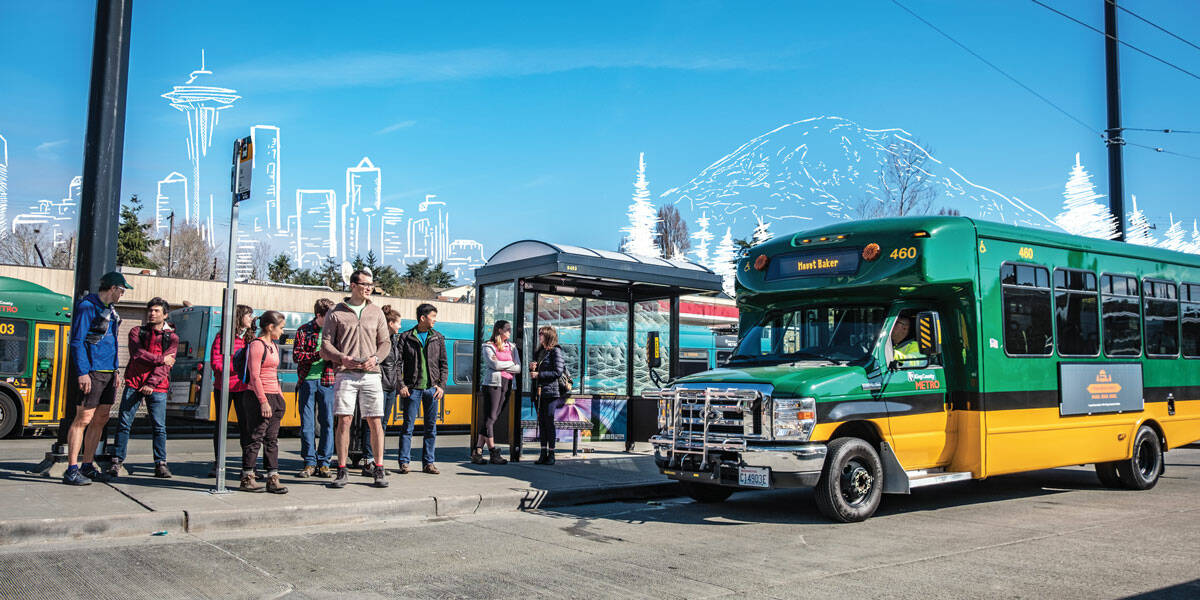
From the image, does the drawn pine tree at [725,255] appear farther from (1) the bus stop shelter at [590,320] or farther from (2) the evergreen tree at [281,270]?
(1) the bus stop shelter at [590,320]

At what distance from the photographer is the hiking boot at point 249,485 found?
9.03m

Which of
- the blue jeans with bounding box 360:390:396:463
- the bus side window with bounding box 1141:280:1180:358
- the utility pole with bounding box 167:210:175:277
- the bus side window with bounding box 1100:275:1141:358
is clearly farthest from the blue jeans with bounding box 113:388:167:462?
the utility pole with bounding box 167:210:175:277

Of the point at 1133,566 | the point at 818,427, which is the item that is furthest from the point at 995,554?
the point at 818,427

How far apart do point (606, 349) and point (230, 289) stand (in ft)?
22.0

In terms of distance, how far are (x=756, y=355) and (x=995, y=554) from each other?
3296mm

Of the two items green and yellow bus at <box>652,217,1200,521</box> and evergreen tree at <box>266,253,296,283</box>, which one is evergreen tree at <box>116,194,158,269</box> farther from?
green and yellow bus at <box>652,217,1200,521</box>

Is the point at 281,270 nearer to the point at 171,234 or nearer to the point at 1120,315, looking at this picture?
the point at 171,234

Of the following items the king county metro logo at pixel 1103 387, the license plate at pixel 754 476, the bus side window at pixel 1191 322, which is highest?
the bus side window at pixel 1191 322

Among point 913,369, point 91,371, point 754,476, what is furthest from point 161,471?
point 913,369

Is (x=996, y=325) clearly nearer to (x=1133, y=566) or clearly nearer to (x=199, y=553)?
(x=1133, y=566)

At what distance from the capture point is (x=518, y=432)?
12.5 metres

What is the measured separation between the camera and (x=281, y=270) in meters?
69.2

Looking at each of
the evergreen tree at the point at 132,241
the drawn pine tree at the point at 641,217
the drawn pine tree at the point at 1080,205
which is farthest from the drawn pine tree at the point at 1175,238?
the evergreen tree at the point at 132,241

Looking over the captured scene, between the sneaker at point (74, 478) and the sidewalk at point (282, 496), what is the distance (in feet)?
0.30
